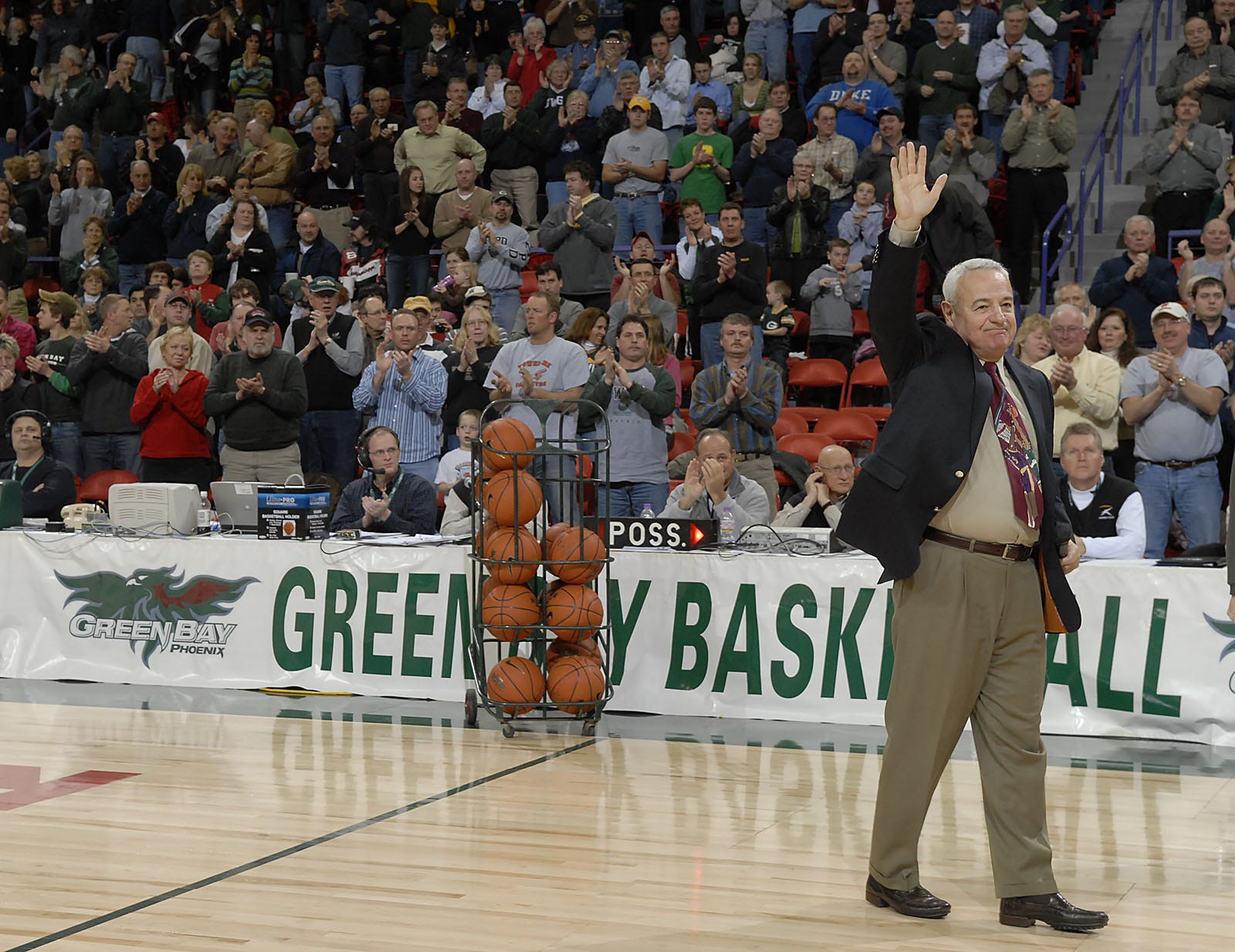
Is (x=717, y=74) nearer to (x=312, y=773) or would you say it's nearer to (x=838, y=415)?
(x=838, y=415)

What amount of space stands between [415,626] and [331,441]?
346 centimetres

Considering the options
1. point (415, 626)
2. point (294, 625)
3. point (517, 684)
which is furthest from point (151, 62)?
point (517, 684)

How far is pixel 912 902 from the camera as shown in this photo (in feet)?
14.6

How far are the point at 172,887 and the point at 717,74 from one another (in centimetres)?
1086

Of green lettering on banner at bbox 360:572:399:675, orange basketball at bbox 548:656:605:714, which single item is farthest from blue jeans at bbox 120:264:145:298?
orange basketball at bbox 548:656:605:714

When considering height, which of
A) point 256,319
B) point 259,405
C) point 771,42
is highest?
point 771,42

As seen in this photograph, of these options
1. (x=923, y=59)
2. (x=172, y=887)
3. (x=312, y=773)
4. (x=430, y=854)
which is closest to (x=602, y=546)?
(x=312, y=773)

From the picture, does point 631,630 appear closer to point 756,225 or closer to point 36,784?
point 36,784

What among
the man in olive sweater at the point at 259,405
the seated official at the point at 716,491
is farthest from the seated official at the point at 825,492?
the man in olive sweater at the point at 259,405

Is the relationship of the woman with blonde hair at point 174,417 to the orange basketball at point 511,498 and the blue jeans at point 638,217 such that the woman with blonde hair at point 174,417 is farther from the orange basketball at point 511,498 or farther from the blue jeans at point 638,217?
the blue jeans at point 638,217

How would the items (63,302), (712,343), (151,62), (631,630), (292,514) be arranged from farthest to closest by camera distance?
(151,62) < (63,302) < (712,343) < (292,514) < (631,630)

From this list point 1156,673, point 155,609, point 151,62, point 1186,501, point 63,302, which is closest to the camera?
point 1156,673

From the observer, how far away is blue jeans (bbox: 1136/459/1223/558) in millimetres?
8719

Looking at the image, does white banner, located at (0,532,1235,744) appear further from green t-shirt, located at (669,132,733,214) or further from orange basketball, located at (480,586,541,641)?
green t-shirt, located at (669,132,733,214)
